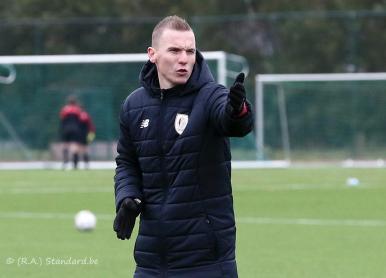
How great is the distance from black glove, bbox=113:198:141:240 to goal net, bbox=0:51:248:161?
86.7 feet

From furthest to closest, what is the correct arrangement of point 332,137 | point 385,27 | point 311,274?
point 385,27
point 332,137
point 311,274

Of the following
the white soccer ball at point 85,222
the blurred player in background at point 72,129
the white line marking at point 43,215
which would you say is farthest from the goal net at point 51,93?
the white soccer ball at point 85,222

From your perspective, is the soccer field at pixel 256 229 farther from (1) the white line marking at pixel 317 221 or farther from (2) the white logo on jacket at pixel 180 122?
(2) the white logo on jacket at pixel 180 122

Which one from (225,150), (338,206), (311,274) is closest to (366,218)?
(338,206)

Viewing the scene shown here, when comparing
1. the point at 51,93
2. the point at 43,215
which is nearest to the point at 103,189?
the point at 43,215

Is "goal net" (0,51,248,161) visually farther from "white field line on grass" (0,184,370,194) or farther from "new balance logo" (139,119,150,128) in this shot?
"new balance logo" (139,119,150,128)

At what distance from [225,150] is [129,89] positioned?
27.5 meters

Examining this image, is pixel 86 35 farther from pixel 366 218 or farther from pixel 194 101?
→ pixel 194 101

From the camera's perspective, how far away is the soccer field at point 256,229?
11.2 metres

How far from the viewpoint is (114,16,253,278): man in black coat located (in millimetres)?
5875

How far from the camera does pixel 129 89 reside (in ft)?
109

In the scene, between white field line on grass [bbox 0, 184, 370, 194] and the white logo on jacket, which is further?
white field line on grass [bbox 0, 184, 370, 194]

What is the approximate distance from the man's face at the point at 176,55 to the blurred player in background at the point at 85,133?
25415mm

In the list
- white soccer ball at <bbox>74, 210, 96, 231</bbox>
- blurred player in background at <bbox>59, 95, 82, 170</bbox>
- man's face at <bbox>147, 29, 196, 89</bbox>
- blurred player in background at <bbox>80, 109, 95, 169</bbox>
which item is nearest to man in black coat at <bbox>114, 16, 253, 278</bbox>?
man's face at <bbox>147, 29, 196, 89</bbox>
